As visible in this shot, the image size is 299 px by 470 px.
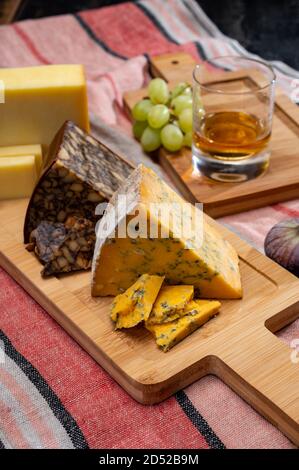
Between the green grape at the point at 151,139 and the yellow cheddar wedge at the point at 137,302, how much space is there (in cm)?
59

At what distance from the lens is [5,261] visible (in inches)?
62.7

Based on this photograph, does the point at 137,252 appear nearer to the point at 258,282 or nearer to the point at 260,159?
the point at 258,282

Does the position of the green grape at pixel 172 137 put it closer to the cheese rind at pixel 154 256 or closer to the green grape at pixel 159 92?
the green grape at pixel 159 92

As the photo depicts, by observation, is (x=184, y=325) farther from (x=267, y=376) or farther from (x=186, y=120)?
(x=186, y=120)

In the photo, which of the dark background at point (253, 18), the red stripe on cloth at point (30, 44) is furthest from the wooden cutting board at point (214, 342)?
the dark background at point (253, 18)

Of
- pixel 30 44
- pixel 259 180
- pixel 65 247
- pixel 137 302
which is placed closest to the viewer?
pixel 137 302

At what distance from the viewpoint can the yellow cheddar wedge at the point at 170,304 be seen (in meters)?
1.37

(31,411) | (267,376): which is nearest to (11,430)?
(31,411)

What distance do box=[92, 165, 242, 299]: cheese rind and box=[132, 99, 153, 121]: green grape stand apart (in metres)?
0.49

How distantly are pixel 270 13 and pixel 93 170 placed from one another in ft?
4.28

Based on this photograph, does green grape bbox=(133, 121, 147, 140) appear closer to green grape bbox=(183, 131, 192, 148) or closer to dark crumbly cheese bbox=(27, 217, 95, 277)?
green grape bbox=(183, 131, 192, 148)

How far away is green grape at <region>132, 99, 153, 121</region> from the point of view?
1.95m

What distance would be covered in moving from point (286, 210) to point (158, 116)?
38cm

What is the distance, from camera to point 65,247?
5.03 feet
